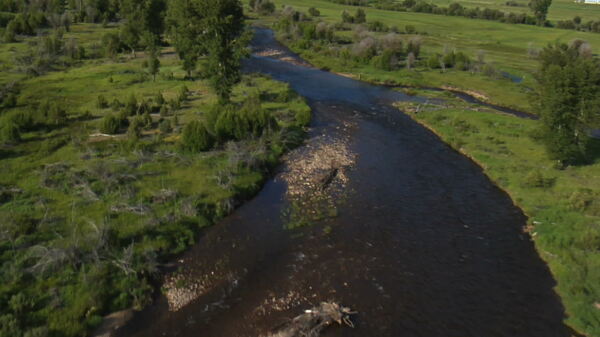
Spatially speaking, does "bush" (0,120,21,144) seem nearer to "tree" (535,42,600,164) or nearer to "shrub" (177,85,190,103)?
"shrub" (177,85,190,103)

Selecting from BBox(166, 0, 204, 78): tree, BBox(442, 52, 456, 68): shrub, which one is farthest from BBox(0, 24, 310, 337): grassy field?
BBox(442, 52, 456, 68): shrub

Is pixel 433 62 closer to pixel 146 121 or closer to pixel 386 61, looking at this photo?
pixel 386 61

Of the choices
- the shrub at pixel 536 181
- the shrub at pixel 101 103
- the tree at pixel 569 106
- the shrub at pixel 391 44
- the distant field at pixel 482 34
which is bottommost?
the shrub at pixel 536 181

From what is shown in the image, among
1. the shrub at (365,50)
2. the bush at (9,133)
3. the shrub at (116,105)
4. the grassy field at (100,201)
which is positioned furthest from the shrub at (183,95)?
the shrub at (365,50)

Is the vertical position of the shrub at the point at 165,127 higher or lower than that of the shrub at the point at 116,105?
lower

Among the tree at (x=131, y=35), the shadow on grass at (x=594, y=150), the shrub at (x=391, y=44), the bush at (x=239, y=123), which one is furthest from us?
the shrub at (x=391, y=44)

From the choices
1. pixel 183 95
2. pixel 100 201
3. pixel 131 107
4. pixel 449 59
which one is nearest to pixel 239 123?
pixel 131 107

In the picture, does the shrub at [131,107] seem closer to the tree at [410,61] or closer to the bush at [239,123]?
the bush at [239,123]
